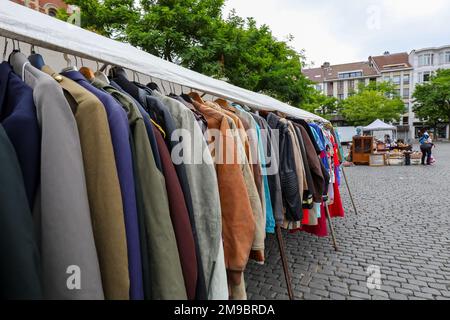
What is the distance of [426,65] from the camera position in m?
52.4

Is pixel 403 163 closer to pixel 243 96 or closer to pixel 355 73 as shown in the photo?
pixel 243 96

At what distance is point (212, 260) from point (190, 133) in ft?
2.28

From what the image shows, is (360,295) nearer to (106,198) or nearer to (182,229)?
(182,229)

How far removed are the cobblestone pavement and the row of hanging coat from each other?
1.88 meters

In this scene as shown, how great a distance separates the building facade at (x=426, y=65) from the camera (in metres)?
50.8

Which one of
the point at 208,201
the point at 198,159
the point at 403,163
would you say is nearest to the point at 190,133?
the point at 198,159

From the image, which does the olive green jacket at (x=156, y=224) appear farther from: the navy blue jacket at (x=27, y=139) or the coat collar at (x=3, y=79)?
the coat collar at (x=3, y=79)

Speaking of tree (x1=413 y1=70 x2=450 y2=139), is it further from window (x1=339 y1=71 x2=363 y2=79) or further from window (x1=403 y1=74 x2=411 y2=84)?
window (x1=339 y1=71 x2=363 y2=79)

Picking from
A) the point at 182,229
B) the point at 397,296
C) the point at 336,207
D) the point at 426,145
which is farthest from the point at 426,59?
the point at 182,229

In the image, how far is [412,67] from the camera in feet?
175

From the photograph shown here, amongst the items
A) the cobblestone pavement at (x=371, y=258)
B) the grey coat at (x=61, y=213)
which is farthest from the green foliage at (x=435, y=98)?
the grey coat at (x=61, y=213)

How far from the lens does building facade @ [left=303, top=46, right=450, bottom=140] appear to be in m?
51.7

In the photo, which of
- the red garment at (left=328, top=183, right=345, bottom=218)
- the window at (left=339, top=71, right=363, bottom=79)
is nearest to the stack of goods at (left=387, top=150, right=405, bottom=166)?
the red garment at (left=328, top=183, right=345, bottom=218)

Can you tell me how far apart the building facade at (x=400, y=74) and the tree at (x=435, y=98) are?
24.4 ft
